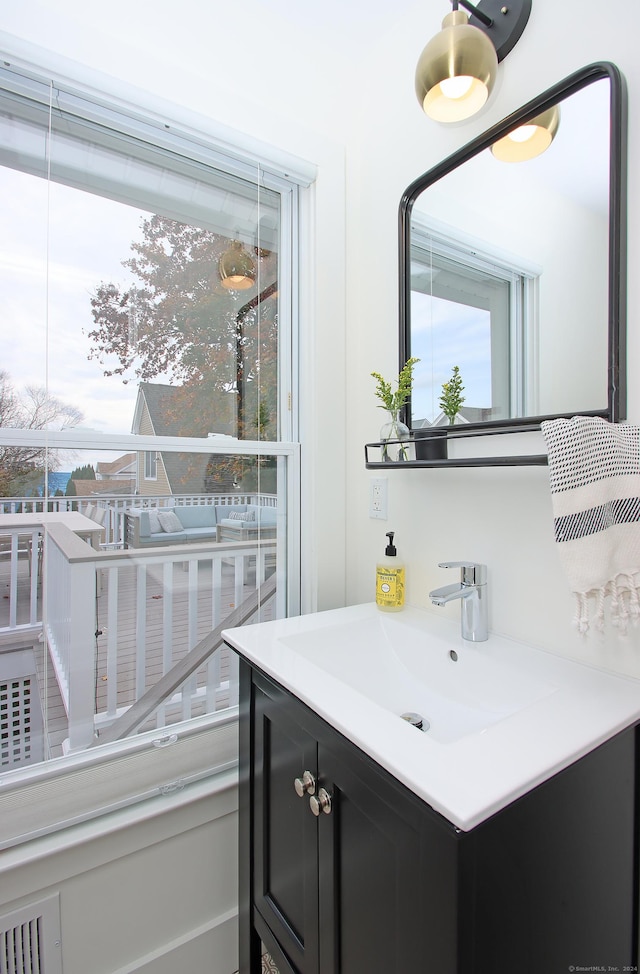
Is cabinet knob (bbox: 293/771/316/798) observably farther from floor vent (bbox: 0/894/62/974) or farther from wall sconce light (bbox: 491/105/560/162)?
wall sconce light (bbox: 491/105/560/162)

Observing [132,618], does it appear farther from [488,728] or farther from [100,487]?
[488,728]

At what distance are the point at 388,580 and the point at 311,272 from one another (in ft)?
3.05

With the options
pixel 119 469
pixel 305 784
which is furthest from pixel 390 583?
pixel 119 469

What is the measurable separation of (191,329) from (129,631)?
2.59 ft

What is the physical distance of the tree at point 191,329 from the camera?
1165mm

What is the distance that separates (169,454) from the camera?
123 cm

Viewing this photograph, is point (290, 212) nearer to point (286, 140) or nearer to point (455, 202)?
point (286, 140)

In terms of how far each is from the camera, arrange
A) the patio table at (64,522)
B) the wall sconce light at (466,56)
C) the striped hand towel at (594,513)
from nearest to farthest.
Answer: the striped hand towel at (594,513) → the wall sconce light at (466,56) → the patio table at (64,522)

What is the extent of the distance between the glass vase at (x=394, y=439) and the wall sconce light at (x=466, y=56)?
652 mm

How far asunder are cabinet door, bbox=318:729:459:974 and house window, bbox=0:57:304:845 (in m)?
0.58

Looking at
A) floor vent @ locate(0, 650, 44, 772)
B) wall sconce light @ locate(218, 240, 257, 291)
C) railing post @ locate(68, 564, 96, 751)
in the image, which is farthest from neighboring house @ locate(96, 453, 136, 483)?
wall sconce light @ locate(218, 240, 257, 291)

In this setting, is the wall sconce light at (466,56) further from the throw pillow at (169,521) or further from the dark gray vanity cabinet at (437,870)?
the dark gray vanity cabinet at (437,870)

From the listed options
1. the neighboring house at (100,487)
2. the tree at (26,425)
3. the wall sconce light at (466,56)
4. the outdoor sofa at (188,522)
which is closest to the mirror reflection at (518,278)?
the wall sconce light at (466,56)

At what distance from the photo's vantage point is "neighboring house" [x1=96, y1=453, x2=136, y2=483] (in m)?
1.14
